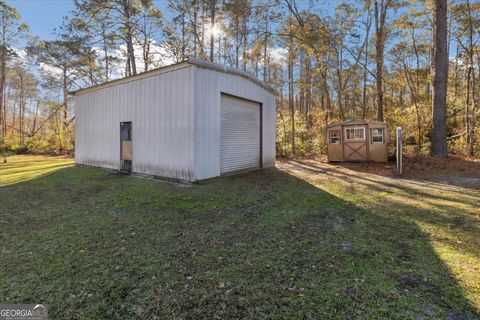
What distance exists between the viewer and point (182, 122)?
20.2 ft

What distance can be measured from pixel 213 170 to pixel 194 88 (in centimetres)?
219

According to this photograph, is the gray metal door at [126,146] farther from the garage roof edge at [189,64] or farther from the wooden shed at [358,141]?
the wooden shed at [358,141]

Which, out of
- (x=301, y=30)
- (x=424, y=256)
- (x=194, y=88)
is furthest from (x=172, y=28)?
(x=424, y=256)

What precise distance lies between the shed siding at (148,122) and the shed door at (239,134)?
1.21m

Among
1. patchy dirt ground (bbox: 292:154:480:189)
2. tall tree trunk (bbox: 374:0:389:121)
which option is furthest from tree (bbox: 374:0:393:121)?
patchy dirt ground (bbox: 292:154:480:189)

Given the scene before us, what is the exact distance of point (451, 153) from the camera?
383 inches

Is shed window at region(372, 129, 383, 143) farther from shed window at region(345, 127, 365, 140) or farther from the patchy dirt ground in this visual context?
the patchy dirt ground

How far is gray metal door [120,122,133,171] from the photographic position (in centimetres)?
757

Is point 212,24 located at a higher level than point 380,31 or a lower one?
higher

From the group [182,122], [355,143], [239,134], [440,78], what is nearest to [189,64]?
[182,122]

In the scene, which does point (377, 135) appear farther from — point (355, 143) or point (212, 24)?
point (212, 24)

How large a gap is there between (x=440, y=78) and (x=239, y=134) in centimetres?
732

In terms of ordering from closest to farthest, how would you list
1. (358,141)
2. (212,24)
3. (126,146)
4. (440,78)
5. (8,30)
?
(126,146), (440,78), (358,141), (212,24), (8,30)

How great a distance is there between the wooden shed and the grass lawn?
391 centimetres
